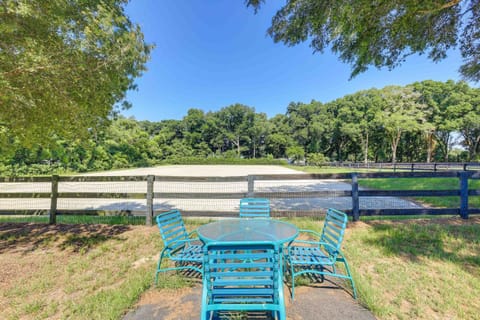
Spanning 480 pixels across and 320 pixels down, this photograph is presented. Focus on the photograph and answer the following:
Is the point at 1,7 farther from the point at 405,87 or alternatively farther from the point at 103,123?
the point at 405,87

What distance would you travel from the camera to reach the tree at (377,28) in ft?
12.2

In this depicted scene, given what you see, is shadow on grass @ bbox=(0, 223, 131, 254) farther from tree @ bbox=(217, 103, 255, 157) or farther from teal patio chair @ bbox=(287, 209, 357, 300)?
tree @ bbox=(217, 103, 255, 157)

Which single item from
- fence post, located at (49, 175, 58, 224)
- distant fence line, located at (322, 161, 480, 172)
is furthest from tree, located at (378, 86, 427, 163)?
fence post, located at (49, 175, 58, 224)

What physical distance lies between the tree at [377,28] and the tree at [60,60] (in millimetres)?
3229

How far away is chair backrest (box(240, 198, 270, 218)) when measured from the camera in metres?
3.52

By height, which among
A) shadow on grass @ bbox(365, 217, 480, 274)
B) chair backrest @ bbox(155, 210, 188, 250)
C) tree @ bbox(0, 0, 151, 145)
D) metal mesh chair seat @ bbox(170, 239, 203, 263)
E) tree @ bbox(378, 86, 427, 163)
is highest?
tree @ bbox(378, 86, 427, 163)

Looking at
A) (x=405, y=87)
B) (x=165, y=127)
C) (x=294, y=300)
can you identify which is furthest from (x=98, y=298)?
(x=165, y=127)

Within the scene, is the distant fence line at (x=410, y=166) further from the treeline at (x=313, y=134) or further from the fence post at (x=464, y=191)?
the fence post at (x=464, y=191)

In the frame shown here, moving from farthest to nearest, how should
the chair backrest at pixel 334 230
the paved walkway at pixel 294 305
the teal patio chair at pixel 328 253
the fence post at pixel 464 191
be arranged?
the fence post at pixel 464 191 < the chair backrest at pixel 334 230 < the teal patio chair at pixel 328 253 < the paved walkway at pixel 294 305

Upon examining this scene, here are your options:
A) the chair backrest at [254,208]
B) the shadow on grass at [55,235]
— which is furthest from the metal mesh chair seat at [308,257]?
the shadow on grass at [55,235]

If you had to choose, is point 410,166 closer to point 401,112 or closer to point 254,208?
point 401,112

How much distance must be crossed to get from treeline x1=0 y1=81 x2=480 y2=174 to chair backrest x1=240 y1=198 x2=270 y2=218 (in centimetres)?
1344

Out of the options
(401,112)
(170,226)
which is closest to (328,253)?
(170,226)

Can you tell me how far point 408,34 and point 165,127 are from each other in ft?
187
